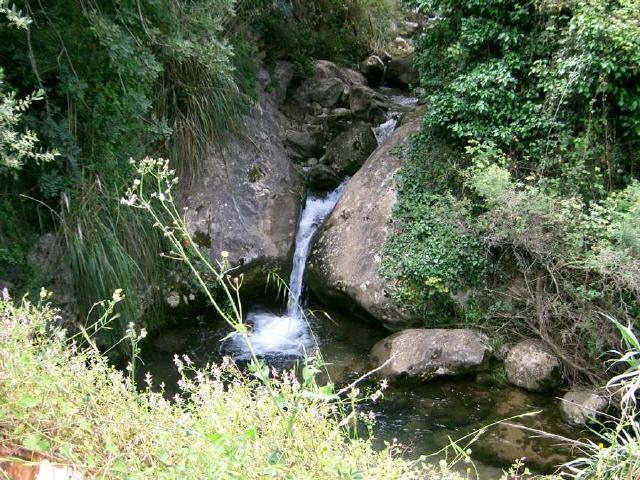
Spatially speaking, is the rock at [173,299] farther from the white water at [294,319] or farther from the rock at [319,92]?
the rock at [319,92]

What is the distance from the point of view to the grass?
1776 millimetres

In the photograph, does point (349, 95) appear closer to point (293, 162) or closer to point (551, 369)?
point (293, 162)

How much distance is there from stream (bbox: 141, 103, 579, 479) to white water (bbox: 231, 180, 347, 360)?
0.04 ft

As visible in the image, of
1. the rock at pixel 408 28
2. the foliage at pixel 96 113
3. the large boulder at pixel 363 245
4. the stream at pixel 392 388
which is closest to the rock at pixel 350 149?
the large boulder at pixel 363 245

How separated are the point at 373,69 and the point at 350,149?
3.03 m

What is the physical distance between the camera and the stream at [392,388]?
4980 millimetres

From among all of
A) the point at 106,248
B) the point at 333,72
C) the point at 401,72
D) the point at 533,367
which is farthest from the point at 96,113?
the point at 401,72

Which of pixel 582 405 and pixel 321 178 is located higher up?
pixel 321 178

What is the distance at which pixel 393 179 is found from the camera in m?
7.48

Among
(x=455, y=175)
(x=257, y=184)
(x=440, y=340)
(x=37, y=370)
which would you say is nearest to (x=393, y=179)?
(x=455, y=175)

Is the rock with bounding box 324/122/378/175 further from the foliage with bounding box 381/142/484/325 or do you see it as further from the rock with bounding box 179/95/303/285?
the foliage with bounding box 381/142/484/325

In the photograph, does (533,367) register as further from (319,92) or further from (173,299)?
(319,92)

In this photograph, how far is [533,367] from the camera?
5.73 m

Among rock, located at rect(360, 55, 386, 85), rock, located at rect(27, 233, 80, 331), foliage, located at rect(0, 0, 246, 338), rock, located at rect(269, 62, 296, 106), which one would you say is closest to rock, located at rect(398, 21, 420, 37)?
rock, located at rect(360, 55, 386, 85)
